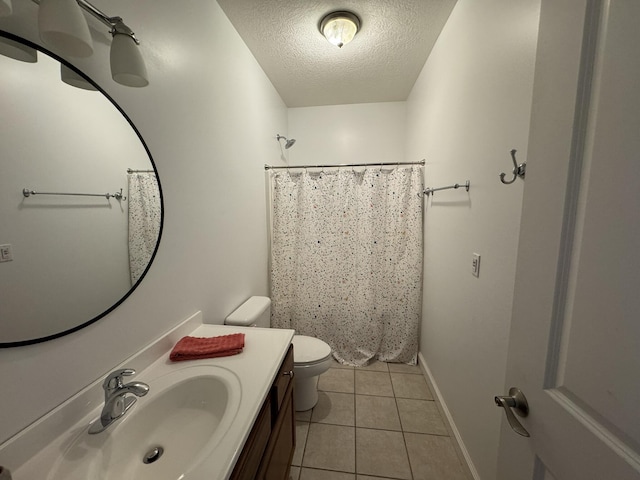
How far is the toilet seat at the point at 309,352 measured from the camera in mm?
1572

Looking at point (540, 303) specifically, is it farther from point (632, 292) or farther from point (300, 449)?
point (300, 449)

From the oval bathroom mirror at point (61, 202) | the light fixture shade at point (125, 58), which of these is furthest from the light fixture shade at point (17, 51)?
the light fixture shade at point (125, 58)

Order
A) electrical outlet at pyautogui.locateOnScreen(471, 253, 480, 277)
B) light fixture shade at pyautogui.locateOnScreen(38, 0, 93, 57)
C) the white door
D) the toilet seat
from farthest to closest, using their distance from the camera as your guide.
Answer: the toilet seat → electrical outlet at pyautogui.locateOnScreen(471, 253, 480, 277) → light fixture shade at pyautogui.locateOnScreen(38, 0, 93, 57) → the white door

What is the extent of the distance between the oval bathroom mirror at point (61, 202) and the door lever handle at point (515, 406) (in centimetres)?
117

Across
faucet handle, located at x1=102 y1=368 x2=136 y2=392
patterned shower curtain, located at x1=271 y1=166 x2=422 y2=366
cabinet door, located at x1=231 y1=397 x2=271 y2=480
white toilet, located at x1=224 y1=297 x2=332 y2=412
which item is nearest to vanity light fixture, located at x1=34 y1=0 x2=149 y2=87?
faucet handle, located at x1=102 y1=368 x2=136 y2=392

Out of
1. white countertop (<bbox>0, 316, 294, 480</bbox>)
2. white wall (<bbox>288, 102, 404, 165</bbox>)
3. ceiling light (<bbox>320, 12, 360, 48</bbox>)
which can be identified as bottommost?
white countertop (<bbox>0, 316, 294, 480</bbox>)

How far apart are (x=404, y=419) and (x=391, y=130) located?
267 centimetres

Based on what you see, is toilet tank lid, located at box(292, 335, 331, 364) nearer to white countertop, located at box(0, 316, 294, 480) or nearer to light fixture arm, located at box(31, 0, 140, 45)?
white countertop, located at box(0, 316, 294, 480)

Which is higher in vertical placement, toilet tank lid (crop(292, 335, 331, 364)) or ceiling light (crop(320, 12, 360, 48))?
ceiling light (crop(320, 12, 360, 48))

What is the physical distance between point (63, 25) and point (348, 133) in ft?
8.16

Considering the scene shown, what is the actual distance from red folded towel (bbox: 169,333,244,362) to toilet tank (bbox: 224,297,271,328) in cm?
39

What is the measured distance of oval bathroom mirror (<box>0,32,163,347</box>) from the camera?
58 centimetres

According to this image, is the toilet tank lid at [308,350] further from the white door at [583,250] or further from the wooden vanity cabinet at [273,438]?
the white door at [583,250]

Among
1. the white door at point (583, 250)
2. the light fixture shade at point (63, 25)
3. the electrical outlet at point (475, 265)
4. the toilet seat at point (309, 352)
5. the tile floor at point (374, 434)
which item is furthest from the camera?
the toilet seat at point (309, 352)
